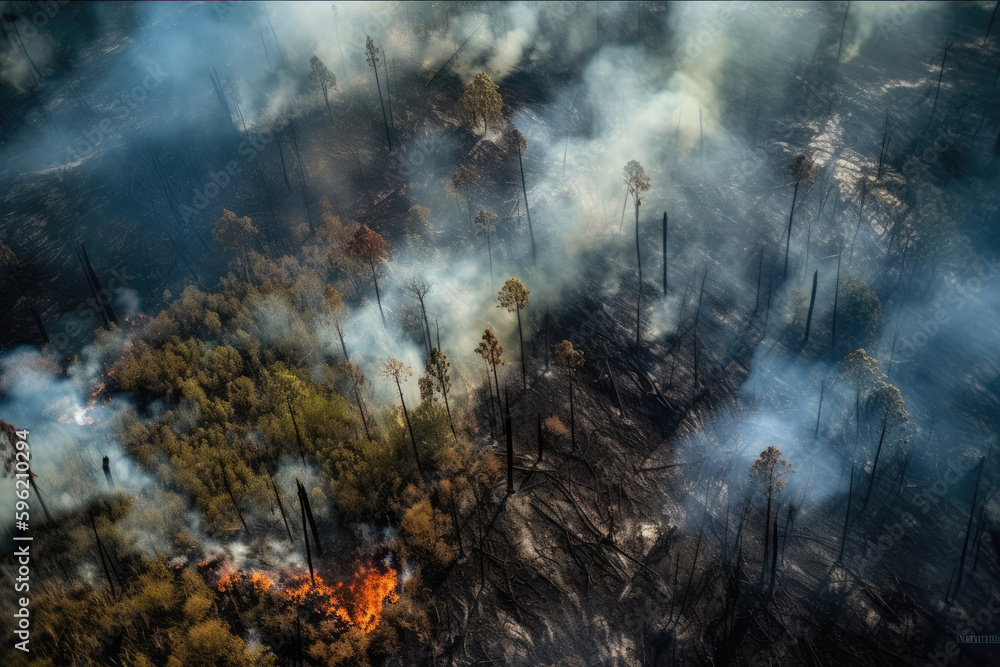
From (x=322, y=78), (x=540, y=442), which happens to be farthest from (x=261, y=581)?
(x=322, y=78)

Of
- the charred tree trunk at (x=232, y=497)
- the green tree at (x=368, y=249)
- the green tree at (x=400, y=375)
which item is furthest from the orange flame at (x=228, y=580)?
the green tree at (x=368, y=249)

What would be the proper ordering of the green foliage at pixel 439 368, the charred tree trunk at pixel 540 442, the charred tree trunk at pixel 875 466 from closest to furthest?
the green foliage at pixel 439 368 → the charred tree trunk at pixel 875 466 → the charred tree trunk at pixel 540 442

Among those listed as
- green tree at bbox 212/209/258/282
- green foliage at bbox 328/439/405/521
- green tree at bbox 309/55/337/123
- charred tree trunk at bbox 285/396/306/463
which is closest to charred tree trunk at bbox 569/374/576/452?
green foliage at bbox 328/439/405/521

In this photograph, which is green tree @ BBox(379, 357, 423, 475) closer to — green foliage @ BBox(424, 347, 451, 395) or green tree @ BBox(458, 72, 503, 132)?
green foliage @ BBox(424, 347, 451, 395)

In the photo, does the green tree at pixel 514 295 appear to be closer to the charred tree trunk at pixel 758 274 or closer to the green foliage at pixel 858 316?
the charred tree trunk at pixel 758 274

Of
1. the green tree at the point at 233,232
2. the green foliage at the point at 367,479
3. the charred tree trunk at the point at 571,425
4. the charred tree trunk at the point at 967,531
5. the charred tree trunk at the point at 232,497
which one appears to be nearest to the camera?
the charred tree trunk at the point at 232,497

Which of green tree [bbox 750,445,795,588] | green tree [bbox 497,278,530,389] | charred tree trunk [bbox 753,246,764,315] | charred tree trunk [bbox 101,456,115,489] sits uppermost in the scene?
green tree [bbox 497,278,530,389]

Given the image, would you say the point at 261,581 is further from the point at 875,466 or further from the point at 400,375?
the point at 875,466

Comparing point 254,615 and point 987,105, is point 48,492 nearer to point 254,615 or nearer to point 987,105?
point 254,615
